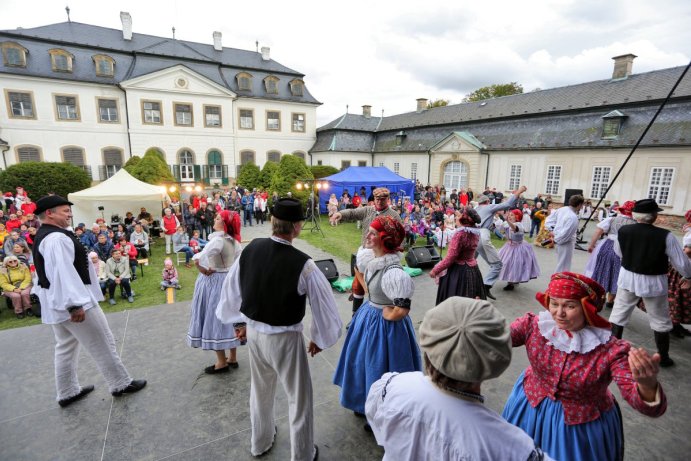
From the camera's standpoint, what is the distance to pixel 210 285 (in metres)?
3.84

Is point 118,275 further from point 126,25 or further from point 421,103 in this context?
point 421,103

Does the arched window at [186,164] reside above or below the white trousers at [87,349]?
above

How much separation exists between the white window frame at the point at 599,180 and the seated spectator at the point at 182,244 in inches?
790

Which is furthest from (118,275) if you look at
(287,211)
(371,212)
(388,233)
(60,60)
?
(60,60)

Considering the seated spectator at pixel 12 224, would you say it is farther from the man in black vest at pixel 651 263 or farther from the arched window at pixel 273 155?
the arched window at pixel 273 155

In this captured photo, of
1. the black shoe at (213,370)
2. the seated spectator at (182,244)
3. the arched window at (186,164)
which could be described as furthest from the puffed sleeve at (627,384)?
the arched window at (186,164)

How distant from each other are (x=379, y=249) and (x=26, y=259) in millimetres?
8062

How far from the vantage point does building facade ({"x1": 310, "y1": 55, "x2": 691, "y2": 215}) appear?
16.4 metres

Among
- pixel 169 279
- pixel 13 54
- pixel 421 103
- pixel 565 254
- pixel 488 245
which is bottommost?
pixel 169 279

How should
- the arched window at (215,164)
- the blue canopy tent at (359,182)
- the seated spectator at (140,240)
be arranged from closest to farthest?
the seated spectator at (140,240) < the blue canopy tent at (359,182) < the arched window at (215,164)

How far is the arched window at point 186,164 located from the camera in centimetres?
2780

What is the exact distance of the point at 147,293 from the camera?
24.8ft

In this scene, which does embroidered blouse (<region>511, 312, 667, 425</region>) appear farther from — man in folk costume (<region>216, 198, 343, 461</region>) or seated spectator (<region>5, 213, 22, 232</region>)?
seated spectator (<region>5, 213, 22, 232</region>)

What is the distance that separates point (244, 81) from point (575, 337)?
1289 inches
